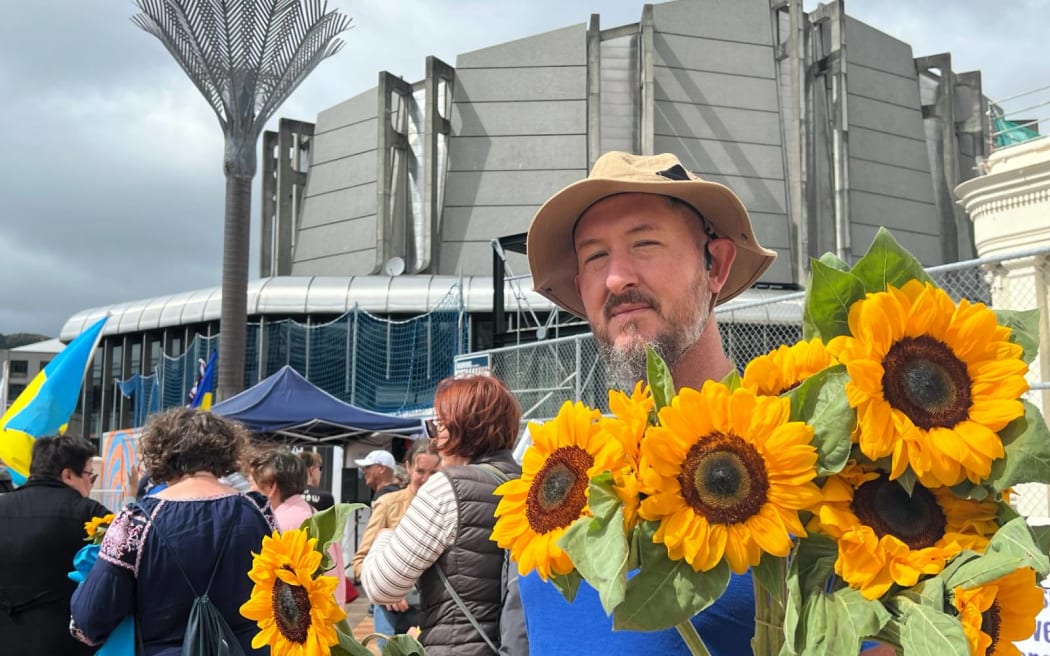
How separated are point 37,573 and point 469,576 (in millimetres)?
2285

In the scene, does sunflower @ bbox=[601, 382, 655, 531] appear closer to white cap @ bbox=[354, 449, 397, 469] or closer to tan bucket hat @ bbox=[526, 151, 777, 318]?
tan bucket hat @ bbox=[526, 151, 777, 318]

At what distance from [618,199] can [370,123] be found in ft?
100

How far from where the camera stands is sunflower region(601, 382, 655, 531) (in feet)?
2.19

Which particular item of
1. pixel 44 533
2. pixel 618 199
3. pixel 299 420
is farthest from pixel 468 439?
pixel 299 420

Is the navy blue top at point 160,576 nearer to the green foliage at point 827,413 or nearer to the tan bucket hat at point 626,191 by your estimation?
the tan bucket hat at point 626,191

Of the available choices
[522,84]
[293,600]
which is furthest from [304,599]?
[522,84]

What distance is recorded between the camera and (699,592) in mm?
671

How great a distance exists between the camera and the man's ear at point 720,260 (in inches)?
56.2

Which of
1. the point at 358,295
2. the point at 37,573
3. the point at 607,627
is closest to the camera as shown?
the point at 607,627

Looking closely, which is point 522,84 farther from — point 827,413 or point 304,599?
point 827,413

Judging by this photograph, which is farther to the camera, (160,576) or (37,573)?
(37,573)

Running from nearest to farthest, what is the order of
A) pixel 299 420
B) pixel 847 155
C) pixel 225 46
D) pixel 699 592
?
pixel 699 592 < pixel 299 420 < pixel 225 46 < pixel 847 155

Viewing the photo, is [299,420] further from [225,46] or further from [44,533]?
[44,533]

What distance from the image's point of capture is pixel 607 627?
1.16 m
